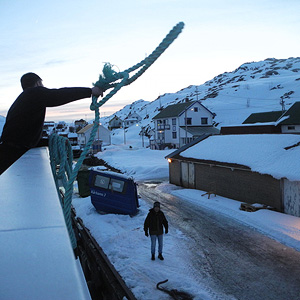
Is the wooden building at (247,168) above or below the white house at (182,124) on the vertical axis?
below

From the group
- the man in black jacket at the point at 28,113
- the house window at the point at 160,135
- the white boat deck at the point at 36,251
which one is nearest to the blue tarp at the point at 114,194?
the man in black jacket at the point at 28,113

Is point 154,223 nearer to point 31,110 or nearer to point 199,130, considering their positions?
point 31,110

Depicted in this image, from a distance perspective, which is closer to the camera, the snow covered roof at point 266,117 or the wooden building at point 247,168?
the wooden building at point 247,168

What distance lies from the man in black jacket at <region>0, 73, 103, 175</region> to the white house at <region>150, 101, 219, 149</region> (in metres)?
48.5

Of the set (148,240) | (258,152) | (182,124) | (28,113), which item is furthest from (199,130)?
(28,113)

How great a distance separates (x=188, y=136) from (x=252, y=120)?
11.5 meters

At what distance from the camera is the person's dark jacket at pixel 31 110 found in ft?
8.10

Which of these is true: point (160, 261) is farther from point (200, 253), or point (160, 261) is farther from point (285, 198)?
point (285, 198)

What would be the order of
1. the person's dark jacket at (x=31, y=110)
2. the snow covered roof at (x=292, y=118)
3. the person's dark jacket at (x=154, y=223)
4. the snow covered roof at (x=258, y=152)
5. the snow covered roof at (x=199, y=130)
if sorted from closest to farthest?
the person's dark jacket at (x=31, y=110), the person's dark jacket at (x=154, y=223), the snow covered roof at (x=258, y=152), the snow covered roof at (x=292, y=118), the snow covered roof at (x=199, y=130)

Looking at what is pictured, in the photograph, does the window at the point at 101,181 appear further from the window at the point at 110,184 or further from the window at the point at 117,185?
the window at the point at 117,185

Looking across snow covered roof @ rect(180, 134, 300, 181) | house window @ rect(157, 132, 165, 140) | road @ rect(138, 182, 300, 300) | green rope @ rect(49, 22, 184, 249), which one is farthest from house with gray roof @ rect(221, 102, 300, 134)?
green rope @ rect(49, 22, 184, 249)

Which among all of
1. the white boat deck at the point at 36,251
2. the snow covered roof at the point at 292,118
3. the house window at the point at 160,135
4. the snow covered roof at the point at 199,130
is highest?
the snow covered roof at the point at 292,118

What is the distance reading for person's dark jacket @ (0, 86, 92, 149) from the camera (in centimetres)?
247

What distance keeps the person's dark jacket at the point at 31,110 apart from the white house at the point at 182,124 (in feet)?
160
